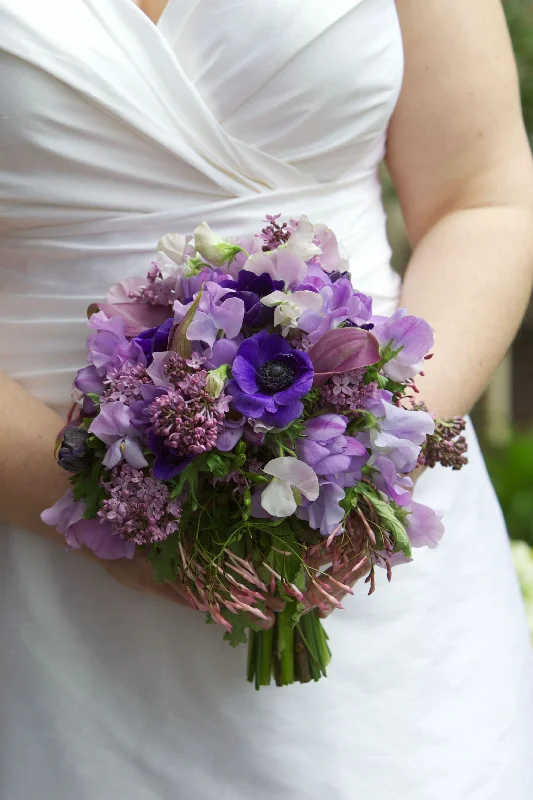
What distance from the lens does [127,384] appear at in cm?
81

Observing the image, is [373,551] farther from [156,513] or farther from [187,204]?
[187,204]

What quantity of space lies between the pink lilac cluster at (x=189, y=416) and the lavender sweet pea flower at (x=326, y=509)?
0.43 feet

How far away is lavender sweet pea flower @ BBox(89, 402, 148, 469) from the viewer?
0.79 metres

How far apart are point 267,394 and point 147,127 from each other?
20.3 inches

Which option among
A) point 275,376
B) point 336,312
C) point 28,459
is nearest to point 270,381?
point 275,376

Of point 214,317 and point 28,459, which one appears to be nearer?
point 214,317

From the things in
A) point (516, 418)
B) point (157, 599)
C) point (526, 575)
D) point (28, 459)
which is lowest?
point (516, 418)

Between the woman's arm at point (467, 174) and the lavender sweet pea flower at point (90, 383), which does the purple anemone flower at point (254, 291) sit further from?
the woman's arm at point (467, 174)

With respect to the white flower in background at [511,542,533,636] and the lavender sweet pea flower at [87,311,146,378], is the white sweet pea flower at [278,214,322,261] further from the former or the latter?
the white flower in background at [511,542,533,636]

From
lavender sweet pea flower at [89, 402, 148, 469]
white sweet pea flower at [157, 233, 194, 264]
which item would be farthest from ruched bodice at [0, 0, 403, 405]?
lavender sweet pea flower at [89, 402, 148, 469]

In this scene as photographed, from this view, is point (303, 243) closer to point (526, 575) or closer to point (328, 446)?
point (328, 446)

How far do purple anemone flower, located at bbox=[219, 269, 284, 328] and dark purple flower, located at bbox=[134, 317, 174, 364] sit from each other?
7 cm

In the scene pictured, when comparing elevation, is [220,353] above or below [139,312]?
above

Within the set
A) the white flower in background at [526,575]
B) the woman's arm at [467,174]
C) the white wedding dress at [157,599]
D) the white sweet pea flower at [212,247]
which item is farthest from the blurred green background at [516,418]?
the white sweet pea flower at [212,247]
